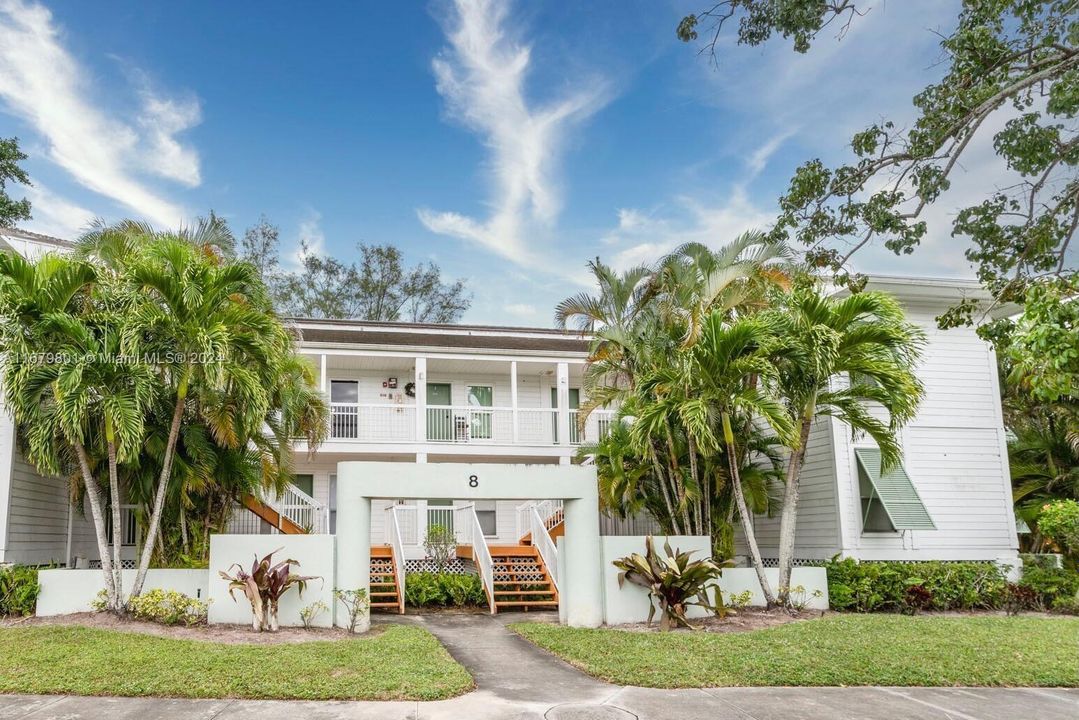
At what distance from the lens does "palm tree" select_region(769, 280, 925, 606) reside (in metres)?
13.4

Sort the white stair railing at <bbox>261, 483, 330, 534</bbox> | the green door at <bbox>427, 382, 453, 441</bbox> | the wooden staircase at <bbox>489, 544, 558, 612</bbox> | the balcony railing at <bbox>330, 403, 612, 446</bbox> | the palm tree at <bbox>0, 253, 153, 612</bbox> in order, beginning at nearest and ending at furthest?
the palm tree at <bbox>0, 253, 153, 612</bbox>
the wooden staircase at <bbox>489, 544, 558, 612</bbox>
the white stair railing at <bbox>261, 483, 330, 534</bbox>
the balcony railing at <bbox>330, 403, 612, 446</bbox>
the green door at <bbox>427, 382, 453, 441</bbox>

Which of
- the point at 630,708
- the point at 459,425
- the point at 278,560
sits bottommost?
the point at 630,708

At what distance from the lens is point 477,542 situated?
17.6 m

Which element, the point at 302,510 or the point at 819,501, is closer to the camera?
the point at 819,501

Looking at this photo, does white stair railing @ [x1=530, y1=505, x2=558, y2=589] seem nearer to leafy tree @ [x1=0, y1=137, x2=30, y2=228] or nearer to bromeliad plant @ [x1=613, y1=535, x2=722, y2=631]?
bromeliad plant @ [x1=613, y1=535, x2=722, y2=631]

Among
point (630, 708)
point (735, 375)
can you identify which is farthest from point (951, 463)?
point (630, 708)

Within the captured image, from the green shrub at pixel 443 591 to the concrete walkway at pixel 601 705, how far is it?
720 cm

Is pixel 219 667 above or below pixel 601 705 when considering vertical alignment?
above

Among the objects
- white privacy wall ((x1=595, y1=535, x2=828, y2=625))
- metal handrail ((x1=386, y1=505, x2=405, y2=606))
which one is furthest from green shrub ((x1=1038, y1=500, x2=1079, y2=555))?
metal handrail ((x1=386, y1=505, x2=405, y2=606))

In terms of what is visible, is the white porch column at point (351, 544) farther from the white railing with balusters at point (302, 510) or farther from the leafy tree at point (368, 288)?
the leafy tree at point (368, 288)

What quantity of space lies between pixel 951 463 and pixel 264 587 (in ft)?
44.7

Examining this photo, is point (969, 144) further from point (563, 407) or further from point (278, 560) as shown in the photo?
point (563, 407)

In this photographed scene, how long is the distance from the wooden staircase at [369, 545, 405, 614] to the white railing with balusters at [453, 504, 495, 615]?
1.69m

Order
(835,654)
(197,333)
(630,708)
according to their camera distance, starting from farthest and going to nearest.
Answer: (197,333)
(835,654)
(630,708)
